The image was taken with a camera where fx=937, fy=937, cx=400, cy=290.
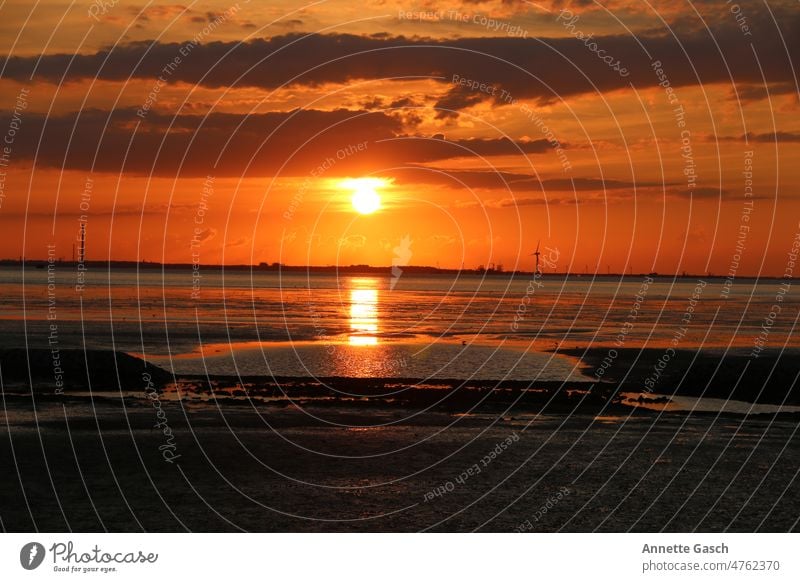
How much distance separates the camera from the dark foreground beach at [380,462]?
25656 millimetres

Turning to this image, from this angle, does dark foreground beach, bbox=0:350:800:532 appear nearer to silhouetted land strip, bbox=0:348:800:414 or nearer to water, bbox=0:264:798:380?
silhouetted land strip, bbox=0:348:800:414

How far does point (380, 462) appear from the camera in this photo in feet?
107

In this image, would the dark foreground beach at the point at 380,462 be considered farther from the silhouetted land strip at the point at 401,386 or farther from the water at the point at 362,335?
the water at the point at 362,335

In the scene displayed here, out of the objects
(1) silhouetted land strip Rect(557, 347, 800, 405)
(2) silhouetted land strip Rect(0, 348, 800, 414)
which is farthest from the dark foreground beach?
(1) silhouetted land strip Rect(557, 347, 800, 405)

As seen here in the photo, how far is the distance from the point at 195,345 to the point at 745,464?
52957mm

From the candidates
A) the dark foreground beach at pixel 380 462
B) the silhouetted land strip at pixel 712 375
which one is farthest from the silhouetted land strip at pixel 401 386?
the dark foreground beach at pixel 380 462

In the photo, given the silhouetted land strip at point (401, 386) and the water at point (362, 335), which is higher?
the water at point (362, 335)

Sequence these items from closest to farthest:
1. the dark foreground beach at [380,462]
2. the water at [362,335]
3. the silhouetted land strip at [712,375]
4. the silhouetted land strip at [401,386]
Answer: the dark foreground beach at [380,462] → the silhouetted land strip at [401,386] → the silhouetted land strip at [712,375] → the water at [362,335]

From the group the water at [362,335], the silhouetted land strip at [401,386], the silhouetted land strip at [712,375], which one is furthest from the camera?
the water at [362,335]

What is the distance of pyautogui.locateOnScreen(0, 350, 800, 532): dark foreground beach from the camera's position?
25.7 meters

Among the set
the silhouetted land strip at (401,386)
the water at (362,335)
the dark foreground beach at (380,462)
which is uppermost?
the water at (362,335)
